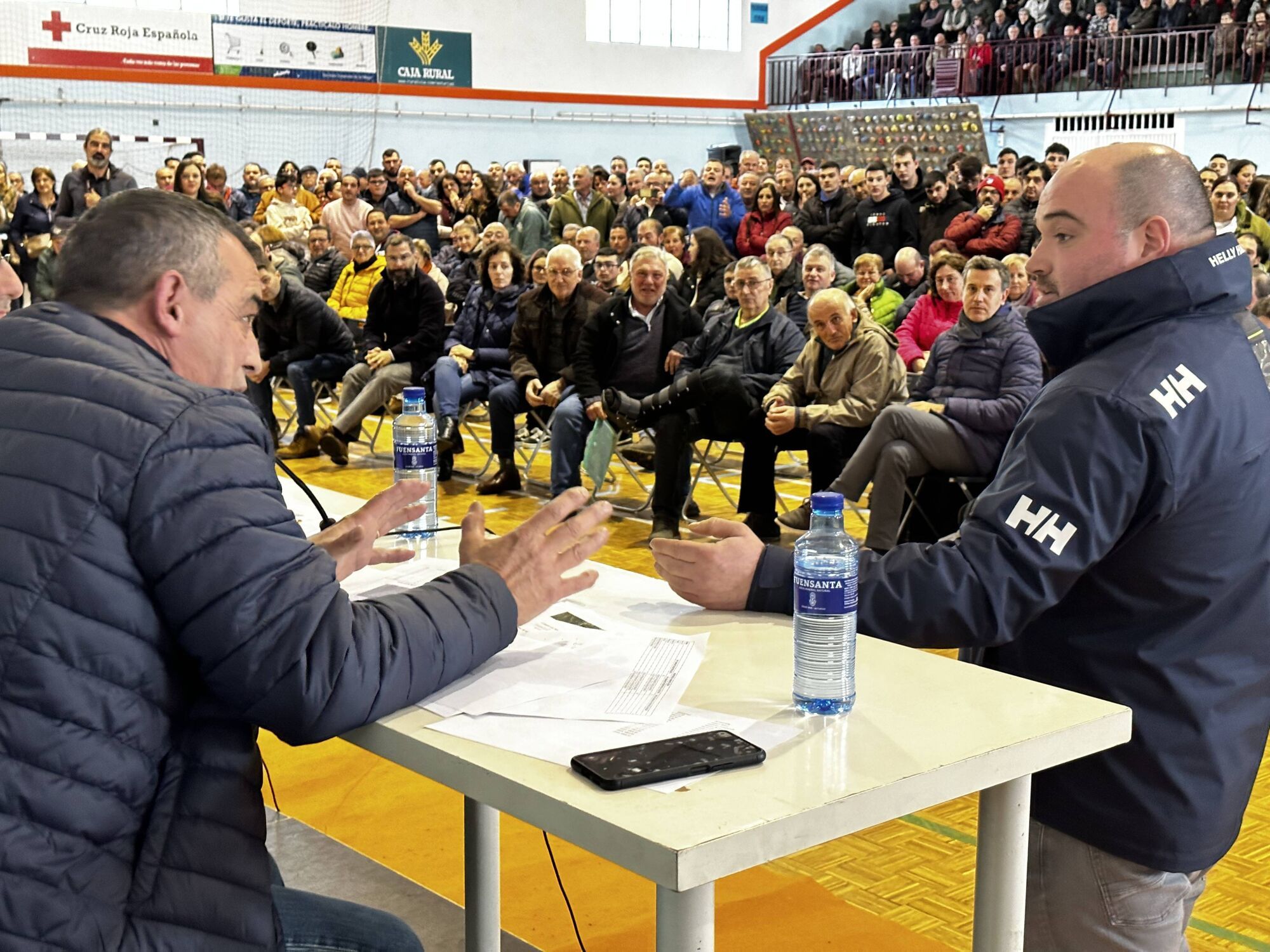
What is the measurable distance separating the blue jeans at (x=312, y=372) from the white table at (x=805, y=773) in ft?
24.9

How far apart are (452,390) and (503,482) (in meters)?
0.73

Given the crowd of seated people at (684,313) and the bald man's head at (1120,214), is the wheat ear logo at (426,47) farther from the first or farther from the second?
the bald man's head at (1120,214)

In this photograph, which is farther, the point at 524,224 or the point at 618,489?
the point at 524,224

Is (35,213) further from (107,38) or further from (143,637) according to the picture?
(143,637)

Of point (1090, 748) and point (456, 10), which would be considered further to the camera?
point (456, 10)

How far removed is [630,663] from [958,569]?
0.46 m

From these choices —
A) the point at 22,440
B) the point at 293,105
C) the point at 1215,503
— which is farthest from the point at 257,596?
the point at 293,105

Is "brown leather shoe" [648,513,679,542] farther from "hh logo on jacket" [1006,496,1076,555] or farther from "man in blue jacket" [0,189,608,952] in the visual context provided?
"man in blue jacket" [0,189,608,952]

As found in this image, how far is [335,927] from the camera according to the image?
1681 mm

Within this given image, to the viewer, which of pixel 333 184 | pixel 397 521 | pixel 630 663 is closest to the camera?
pixel 630 663

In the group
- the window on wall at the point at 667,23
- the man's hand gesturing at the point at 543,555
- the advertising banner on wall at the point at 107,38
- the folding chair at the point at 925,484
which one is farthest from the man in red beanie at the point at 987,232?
the window on wall at the point at 667,23

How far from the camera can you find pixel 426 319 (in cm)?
863

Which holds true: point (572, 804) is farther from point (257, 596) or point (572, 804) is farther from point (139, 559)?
point (139, 559)

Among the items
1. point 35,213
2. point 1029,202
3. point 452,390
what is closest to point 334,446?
point 452,390
